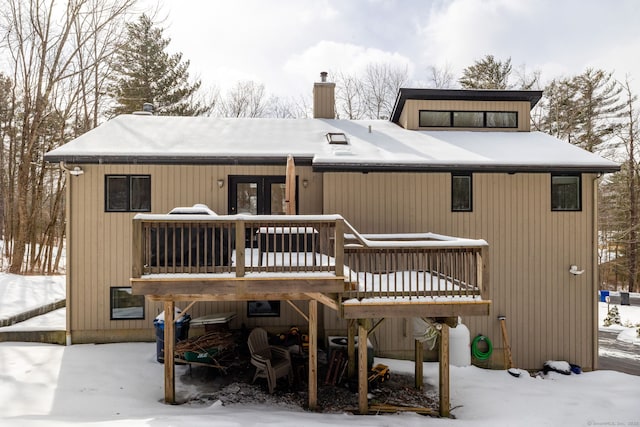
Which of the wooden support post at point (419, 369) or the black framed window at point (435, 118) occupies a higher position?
the black framed window at point (435, 118)

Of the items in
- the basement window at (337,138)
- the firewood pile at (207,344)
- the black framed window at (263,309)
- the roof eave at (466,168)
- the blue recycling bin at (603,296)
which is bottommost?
the blue recycling bin at (603,296)

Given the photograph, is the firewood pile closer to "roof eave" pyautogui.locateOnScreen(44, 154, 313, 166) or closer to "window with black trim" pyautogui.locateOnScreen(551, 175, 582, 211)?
"roof eave" pyautogui.locateOnScreen(44, 154, 313, 166)

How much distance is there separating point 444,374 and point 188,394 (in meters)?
4.34

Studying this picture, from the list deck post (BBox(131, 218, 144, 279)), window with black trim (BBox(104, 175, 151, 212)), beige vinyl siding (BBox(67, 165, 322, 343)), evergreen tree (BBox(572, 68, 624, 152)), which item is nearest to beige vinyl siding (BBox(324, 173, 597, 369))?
beige vinyl siding (BBox(67, 165, 322, 343))

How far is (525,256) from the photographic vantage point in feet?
26.7

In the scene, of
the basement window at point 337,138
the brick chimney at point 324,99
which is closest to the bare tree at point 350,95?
the brick chimney at point 324,99

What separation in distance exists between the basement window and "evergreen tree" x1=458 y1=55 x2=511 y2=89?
52.8ft

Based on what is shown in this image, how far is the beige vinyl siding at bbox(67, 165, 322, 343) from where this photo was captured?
787 cm

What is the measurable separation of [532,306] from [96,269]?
9.89 meters

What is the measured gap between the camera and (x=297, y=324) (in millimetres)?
8172

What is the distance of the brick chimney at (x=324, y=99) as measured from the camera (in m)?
11.1

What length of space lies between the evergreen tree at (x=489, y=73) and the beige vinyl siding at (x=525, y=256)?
618 inches

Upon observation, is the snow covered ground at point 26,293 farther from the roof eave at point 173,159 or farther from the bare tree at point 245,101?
the bare tree at point 245,101

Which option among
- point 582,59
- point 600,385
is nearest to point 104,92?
point 600,385
